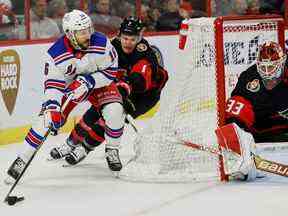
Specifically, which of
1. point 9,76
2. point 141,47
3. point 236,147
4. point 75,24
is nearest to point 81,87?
point 75,24

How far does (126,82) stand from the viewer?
4.76 metres

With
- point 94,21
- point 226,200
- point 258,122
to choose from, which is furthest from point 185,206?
point 94,21

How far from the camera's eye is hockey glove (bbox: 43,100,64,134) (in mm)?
4070

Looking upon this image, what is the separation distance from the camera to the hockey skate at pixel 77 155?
4809mm

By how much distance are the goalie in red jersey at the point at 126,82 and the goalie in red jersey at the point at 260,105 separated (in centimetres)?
69

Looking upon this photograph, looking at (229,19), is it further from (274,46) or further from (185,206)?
(185,206)

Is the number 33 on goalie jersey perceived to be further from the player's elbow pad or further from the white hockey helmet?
the player's elbow pad

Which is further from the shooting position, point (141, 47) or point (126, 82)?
point (141, 47)

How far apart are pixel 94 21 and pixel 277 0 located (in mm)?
1997

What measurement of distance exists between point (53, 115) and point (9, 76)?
167cm

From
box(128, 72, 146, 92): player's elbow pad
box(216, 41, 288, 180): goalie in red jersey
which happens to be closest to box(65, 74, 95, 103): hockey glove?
box(128, 72, 146, 92): player's elbow pad

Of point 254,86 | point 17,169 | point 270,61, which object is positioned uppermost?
point 270,61

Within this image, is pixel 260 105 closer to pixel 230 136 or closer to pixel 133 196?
pixel 230 136

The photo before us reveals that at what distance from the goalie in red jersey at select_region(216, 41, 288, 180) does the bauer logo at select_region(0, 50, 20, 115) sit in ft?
6.26
